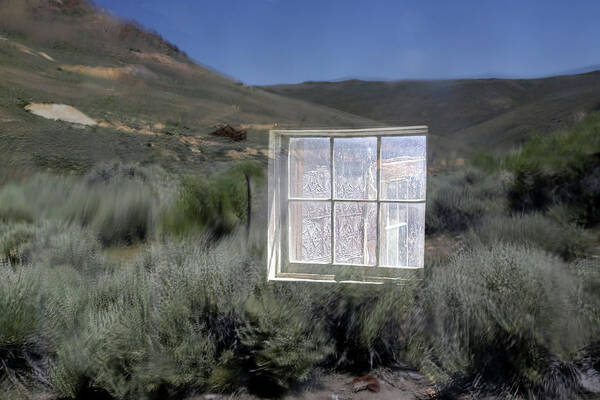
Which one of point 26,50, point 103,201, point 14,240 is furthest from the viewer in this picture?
point 103,201

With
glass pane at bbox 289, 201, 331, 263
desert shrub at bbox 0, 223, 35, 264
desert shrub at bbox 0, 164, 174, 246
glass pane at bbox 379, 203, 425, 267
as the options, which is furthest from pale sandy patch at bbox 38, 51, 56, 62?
glass pane at bbox 379, 203, 425, 267

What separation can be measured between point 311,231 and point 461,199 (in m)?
1.12

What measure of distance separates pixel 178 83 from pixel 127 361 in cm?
230

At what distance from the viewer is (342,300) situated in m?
2.80

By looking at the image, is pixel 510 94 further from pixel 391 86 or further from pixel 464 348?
pixel 464 348

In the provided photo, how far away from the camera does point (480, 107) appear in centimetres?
320

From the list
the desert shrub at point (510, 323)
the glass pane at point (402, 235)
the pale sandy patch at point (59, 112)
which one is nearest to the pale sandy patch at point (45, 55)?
the pale sandy patch at point (59, 112)

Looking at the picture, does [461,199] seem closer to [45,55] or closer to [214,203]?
[214,203]

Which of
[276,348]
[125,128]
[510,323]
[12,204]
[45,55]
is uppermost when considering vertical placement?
[45,55]

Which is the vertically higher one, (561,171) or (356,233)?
(561,171)

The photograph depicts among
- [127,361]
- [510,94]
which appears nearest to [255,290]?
[127,361]

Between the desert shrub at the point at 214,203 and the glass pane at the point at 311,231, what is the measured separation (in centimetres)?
46

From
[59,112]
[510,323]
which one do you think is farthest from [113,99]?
[510,323]

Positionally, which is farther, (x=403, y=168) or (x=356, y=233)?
(x=356, y=233)
